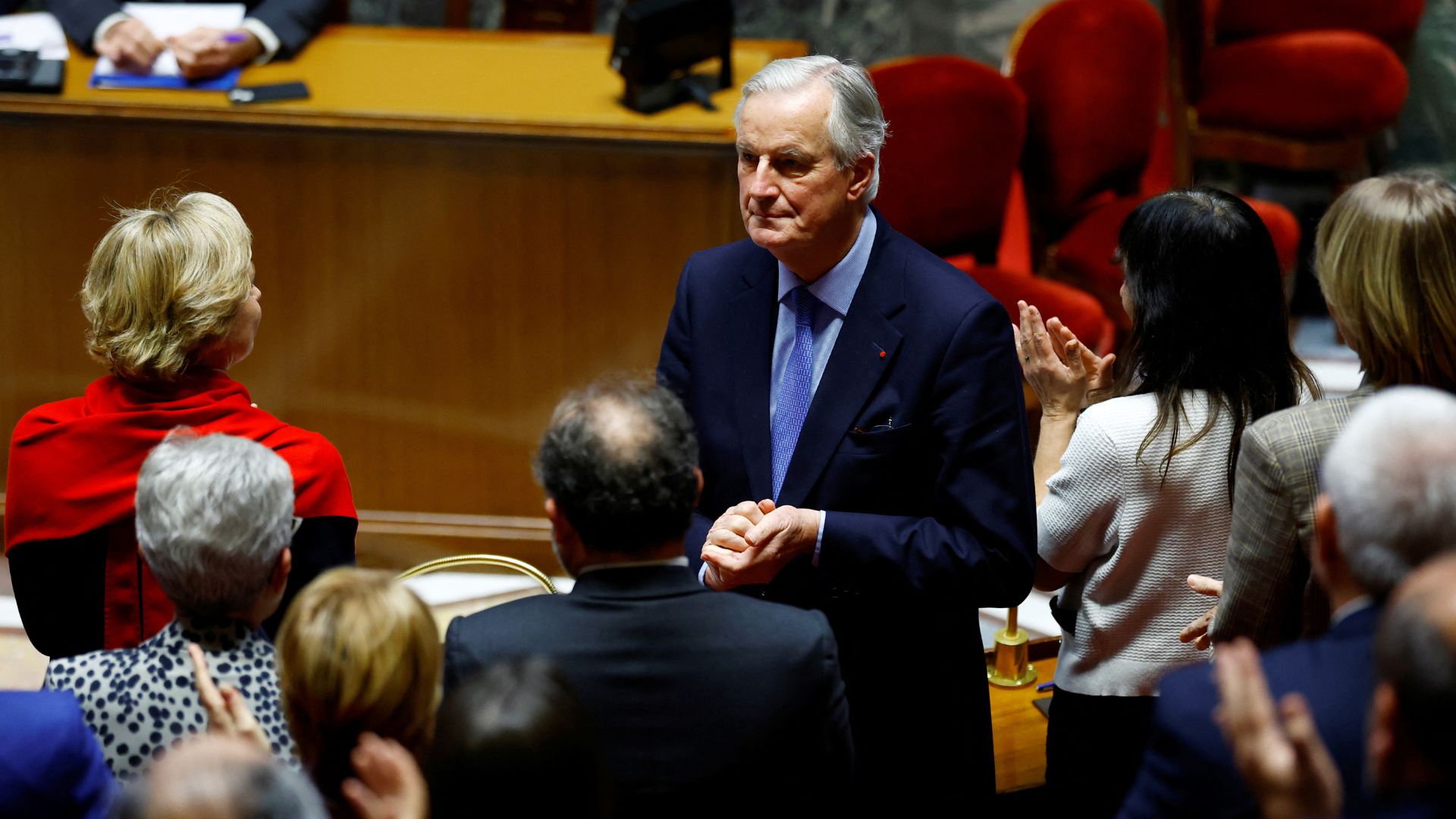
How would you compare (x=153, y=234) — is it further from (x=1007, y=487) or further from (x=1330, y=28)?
(x=1330, y=28)

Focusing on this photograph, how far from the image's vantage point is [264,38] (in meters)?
3.90

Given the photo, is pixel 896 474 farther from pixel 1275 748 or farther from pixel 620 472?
pixel 1275 748

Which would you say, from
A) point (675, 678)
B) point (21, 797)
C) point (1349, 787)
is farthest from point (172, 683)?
point (1349, 787)

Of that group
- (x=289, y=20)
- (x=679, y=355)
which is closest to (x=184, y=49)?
(x=289, y=20)

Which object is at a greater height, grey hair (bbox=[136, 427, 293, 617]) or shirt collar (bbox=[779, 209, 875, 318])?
shirt collar (bbox=[779, 209, 875, 318])

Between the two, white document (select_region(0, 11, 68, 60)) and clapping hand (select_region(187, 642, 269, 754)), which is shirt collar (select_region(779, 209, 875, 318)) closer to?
clapping hand (select_region(187, 642, 269, 754))

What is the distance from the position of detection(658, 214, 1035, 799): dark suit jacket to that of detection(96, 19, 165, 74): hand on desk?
2.16 metres

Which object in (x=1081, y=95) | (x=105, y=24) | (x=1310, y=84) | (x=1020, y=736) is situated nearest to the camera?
(x=1020, y=736)

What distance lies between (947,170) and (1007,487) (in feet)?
7.69

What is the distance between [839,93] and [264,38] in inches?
91.1

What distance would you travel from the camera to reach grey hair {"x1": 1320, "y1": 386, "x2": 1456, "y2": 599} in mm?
1329

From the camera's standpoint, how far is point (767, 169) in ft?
6.90

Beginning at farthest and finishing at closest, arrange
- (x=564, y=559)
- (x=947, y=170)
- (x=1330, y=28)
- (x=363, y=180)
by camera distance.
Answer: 1. (x=1330, y=28)
2. (x=947, y=170)
3. (x=363, y=180)
4. (x=564, y=559)

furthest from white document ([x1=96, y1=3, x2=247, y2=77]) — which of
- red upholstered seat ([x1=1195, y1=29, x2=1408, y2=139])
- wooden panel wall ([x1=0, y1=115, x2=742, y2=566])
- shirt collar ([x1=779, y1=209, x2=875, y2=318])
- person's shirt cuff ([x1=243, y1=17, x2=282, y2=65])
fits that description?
red upholstered seat ([x1=1195, y1=29, x2=1408, y2=139])
